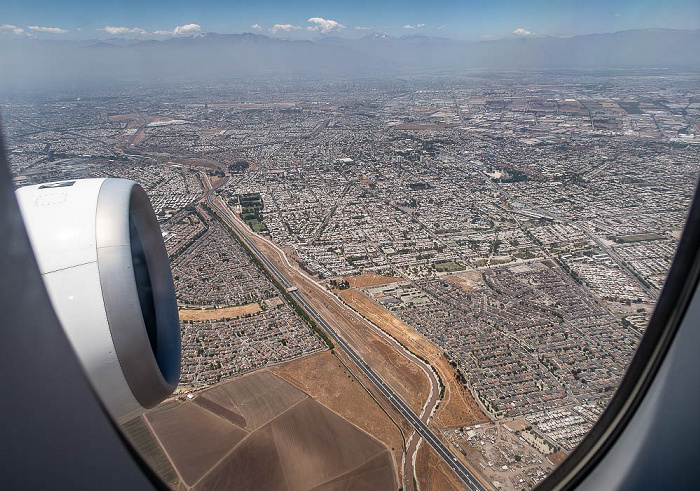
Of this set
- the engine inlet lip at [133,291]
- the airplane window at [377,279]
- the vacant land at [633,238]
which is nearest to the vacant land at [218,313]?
the airplane window at [377,279]

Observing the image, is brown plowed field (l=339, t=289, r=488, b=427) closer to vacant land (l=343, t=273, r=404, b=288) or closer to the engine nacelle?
vacant land (l=343, t=273, r=404, b=288)

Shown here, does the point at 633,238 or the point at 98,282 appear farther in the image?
the point at 633,238

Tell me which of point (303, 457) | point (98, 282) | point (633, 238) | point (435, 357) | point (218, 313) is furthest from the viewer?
point (633, 238)

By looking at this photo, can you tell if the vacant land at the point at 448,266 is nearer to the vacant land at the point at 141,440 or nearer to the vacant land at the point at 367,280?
the vacant land at the point at 367,280

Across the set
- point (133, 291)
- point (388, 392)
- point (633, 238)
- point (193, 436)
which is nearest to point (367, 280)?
point (388, 392)

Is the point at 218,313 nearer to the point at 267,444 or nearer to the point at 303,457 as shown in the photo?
the point at 267,444

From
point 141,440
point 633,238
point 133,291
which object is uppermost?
point 133,291

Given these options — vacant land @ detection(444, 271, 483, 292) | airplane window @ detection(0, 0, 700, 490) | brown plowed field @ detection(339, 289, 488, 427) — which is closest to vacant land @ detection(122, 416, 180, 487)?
airplane window @ detection(0, 0, 700, 490)
